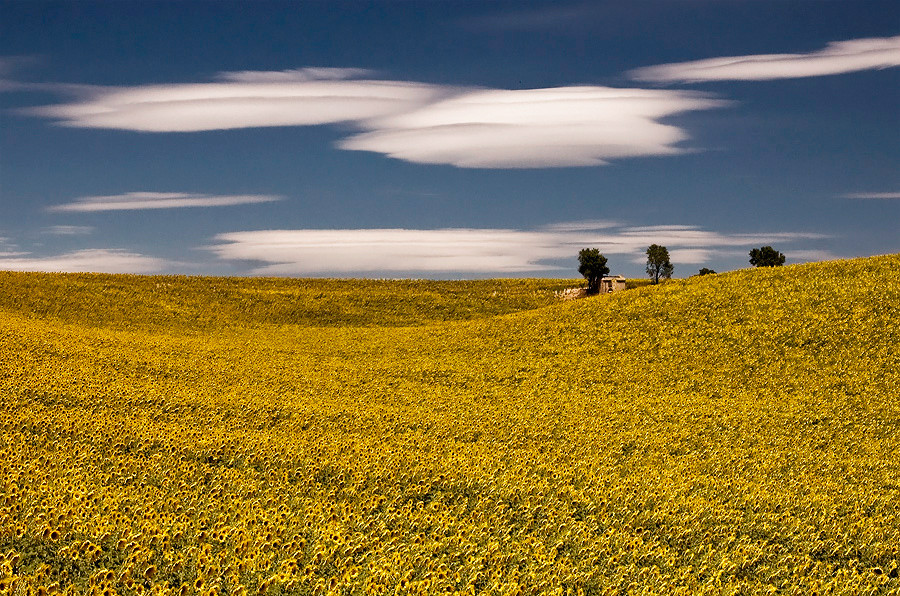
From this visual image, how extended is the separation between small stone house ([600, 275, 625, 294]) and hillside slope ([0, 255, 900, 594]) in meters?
28.8

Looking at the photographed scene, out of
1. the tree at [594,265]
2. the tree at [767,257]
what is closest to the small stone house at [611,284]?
the tree at [594,265]

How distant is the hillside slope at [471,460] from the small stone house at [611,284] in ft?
94.5

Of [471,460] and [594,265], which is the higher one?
[594,265]

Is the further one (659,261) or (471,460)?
(659,261)

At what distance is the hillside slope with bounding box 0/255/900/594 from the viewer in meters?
12.5

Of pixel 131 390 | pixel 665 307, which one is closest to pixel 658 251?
pixel 665 307

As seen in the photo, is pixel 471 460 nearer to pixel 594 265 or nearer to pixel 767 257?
pixel 594 265

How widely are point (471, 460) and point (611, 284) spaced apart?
179 feet

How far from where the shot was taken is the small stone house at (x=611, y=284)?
71.5 m

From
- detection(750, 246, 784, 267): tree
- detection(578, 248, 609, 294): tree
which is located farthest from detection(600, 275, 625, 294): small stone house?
detection(750, 246, 784, 267): tree

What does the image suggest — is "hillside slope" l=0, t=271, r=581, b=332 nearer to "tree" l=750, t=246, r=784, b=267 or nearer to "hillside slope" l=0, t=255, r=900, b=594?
"hillside slope" l=0, t=255, r=900, b=594

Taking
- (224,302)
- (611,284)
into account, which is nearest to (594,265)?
(611,284)

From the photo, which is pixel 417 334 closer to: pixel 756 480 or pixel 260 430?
pixel 260 430

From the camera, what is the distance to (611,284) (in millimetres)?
71875
